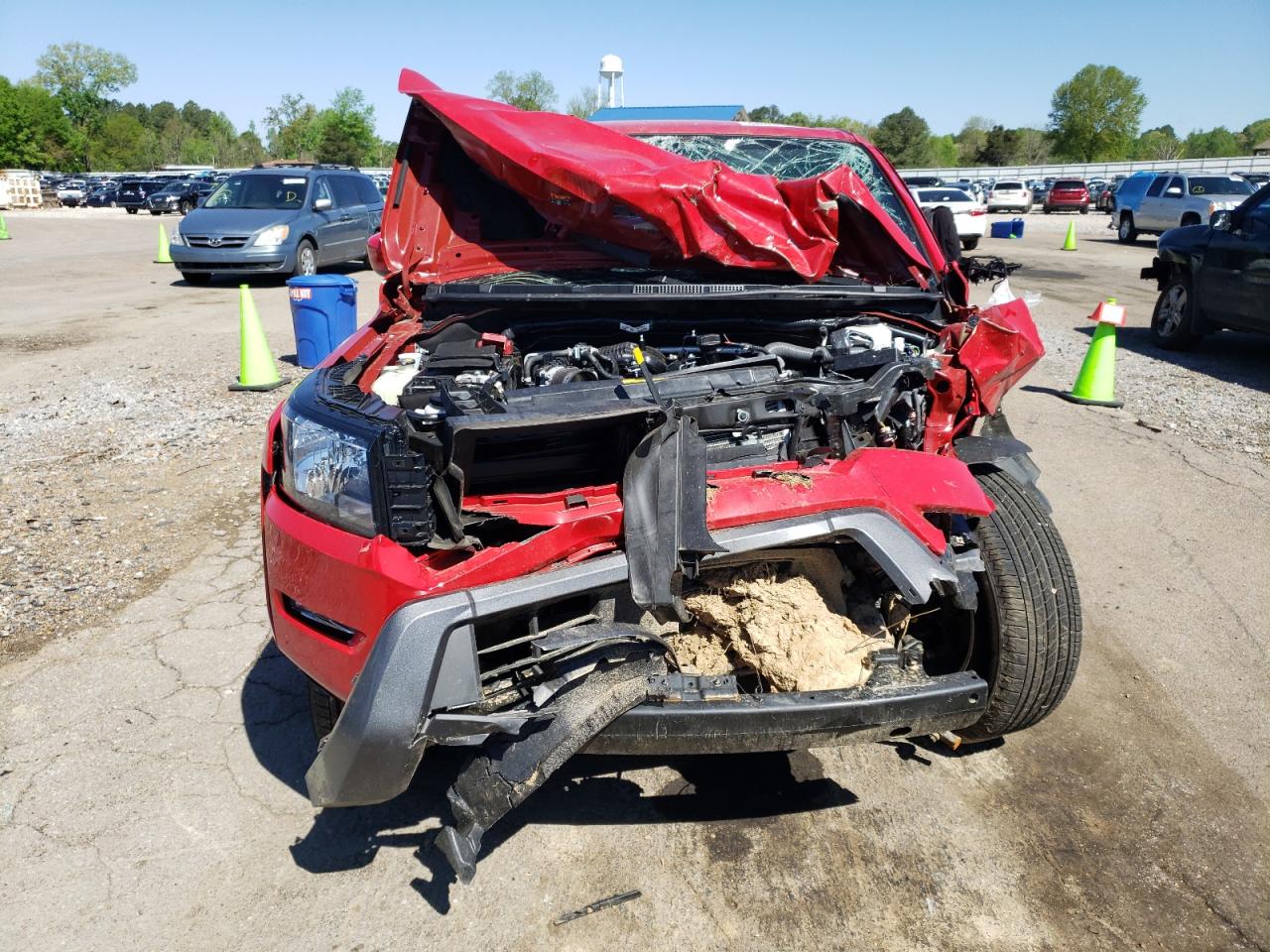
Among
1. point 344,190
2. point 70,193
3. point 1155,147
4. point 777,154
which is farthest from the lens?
point 1155,147

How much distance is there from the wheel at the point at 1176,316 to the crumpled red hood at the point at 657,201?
23.1 ft

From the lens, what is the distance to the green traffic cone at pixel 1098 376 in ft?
23.1

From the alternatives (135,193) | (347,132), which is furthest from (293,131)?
(135,193)

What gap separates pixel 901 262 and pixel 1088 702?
1.76 metres

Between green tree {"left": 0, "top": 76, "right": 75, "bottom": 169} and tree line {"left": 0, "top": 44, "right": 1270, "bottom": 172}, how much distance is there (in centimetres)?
7

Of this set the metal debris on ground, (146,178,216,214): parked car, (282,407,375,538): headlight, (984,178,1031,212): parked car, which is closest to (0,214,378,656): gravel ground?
(282,407,375,538): headlight

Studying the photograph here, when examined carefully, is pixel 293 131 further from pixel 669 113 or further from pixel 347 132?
pixel 669 113

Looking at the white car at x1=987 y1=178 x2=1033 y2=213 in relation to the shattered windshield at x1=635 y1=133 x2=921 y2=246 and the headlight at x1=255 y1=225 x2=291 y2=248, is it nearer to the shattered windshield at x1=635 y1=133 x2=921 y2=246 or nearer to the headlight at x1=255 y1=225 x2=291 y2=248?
the headlight at x1=255 y1=225 x2=291 y2=248

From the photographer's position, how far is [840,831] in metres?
2.52

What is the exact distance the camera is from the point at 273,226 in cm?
1295

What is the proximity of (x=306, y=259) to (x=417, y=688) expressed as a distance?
42.4 ft

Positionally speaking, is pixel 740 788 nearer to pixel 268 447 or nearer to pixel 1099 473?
pixel 268 447

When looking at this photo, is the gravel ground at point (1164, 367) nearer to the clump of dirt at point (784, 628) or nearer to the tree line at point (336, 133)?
the clump of dirt at point (784, 628)

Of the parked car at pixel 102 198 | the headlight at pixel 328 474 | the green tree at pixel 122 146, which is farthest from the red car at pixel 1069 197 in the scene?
the green tree at pixel 122 146
